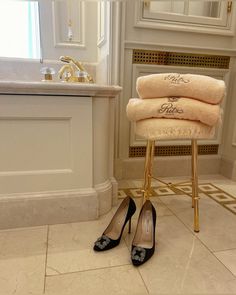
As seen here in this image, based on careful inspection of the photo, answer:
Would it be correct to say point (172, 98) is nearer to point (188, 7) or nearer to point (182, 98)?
point (182, 98)

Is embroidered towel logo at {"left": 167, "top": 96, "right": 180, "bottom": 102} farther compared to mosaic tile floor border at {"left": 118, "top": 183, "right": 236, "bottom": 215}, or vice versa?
mosaic tile floor border at {"left": 118, "top": 183, "right": 236, "bottom": 215}

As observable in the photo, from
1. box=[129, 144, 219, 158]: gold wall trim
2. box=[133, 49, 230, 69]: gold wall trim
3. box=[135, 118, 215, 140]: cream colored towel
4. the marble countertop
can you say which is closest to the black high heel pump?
box=[135, 118, 215, 140]: cream colored towel

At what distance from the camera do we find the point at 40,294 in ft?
2.24

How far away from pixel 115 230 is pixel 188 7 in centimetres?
146

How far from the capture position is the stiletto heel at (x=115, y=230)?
2.95ft

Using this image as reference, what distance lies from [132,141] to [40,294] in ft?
3.56

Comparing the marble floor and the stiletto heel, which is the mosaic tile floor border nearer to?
the marble floor

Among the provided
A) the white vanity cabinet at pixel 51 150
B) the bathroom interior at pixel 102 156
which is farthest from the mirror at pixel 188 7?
the white vanity cabinet at pixel 51 150

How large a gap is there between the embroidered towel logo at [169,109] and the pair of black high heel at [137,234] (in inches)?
14.6

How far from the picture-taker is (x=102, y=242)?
0.90 m

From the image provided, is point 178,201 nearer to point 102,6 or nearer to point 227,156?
point 227,156

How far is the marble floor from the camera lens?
2.35 ft

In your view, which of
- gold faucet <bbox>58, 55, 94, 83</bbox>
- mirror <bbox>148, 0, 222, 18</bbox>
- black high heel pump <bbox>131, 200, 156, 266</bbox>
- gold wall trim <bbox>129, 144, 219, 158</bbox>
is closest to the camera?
black high heel pump <bbox>131, 200, 156, 266</bbox>

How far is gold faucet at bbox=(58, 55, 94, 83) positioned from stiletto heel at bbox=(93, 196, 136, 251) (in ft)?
2.48
